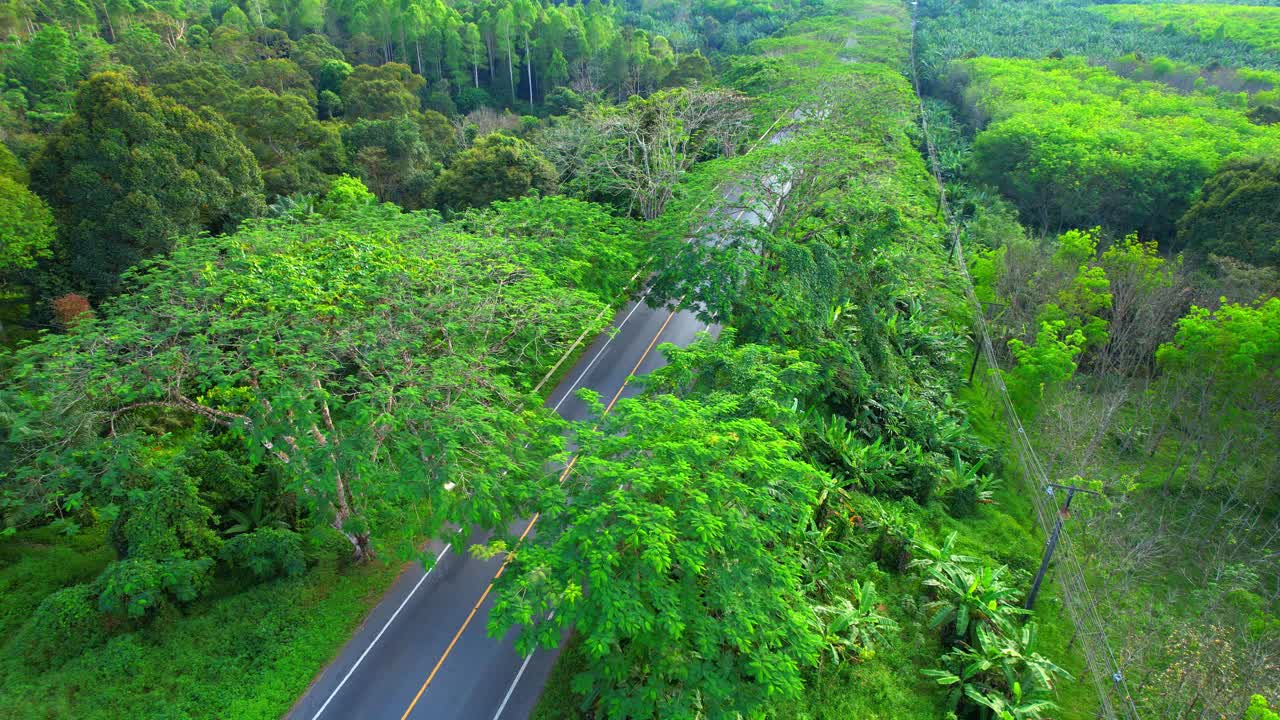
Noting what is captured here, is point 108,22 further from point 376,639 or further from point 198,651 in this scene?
point 376,639

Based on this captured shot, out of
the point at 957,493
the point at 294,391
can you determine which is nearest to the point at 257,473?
the point at 294,391

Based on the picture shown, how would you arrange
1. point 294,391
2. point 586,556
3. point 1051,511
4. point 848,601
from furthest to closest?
point 1051,511 < point 848,601 < point 294,391 < point 586,556

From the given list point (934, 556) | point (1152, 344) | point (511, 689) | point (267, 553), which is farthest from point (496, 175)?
point (1152, 344)

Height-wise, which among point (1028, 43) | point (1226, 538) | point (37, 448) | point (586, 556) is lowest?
point (1226, 538)

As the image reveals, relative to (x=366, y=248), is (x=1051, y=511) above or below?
below

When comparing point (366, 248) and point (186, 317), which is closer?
point (186, 317)

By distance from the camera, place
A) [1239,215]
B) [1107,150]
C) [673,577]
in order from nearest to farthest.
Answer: [673,577] < [1239,215] < [1107,150]

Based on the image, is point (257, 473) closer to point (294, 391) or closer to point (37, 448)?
point (37, 448)
